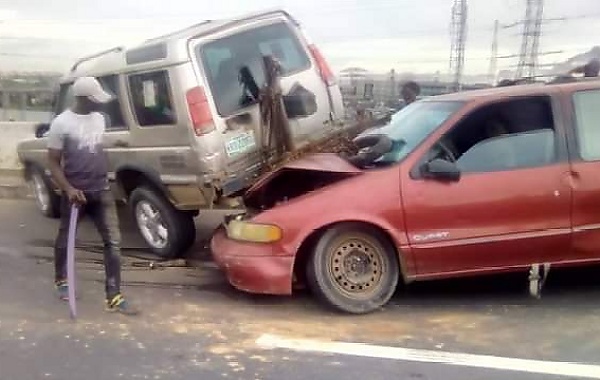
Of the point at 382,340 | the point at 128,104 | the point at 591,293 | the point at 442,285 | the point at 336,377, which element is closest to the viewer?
the point at 336,377

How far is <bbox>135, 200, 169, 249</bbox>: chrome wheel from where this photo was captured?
7.61 meters

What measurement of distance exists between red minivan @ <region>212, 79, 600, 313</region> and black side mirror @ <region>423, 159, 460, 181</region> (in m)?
0.01

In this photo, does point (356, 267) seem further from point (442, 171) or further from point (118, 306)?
point (118, 306)

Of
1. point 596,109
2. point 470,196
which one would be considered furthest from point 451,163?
point 596,109

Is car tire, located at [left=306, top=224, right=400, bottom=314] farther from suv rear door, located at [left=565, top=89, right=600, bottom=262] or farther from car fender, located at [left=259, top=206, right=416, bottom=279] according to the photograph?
suv rear door, located at [left=565, top=89, right=600, bottom=262]

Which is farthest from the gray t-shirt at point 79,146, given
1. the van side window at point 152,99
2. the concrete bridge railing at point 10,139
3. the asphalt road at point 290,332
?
the concrete bridge railing at point 10,139

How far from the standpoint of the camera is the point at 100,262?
7645mm

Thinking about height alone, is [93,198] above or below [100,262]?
above

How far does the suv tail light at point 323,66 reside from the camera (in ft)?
25.5

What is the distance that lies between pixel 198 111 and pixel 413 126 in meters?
1.98

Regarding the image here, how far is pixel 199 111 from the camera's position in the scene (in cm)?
691

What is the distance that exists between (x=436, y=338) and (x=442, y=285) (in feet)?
4.39

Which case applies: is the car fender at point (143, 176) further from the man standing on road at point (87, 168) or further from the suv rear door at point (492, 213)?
the suv rear door at point (492, 213)

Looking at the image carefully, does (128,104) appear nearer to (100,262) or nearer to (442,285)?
(100,262)
